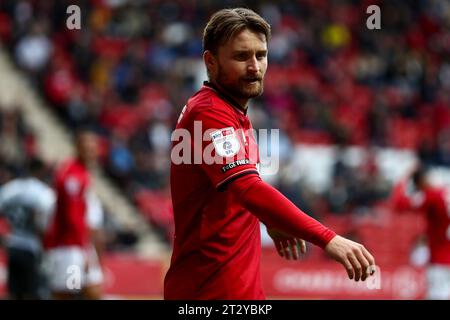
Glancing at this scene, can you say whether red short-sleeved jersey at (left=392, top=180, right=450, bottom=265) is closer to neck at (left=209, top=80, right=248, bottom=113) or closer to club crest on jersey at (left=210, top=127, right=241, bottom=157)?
neck at (left=209, top=80, right=248, bottom=113)

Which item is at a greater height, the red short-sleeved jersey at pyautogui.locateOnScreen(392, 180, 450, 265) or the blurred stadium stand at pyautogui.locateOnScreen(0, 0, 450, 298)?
the blurred stadium stand at pyautogui.locateOnScreen(0, 0, 450, 298)

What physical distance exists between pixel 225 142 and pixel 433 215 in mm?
6817

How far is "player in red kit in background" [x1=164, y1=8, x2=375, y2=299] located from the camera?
431cm

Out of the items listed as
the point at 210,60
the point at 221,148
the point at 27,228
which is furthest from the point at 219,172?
the point at 27,228

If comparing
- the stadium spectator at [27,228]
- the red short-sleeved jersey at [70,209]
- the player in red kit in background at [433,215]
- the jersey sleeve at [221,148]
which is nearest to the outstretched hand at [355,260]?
the jersey sleeve at [221,148]

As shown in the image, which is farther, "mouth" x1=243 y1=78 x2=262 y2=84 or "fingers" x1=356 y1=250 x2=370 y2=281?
"mouth" x1=243 y1=78 x2=262 y2=84

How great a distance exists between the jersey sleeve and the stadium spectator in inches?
225

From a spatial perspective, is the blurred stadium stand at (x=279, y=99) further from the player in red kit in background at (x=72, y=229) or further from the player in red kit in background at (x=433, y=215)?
the player in red kit in background at (x=72, y=229)

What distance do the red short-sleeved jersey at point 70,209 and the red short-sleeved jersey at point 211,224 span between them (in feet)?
17.5

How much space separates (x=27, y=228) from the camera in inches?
390

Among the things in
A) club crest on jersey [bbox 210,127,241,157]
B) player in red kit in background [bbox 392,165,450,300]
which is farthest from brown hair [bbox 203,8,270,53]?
player in red kit in background [bbox 392,165,450,300]

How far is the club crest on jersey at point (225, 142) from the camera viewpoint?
4227 millimetres
